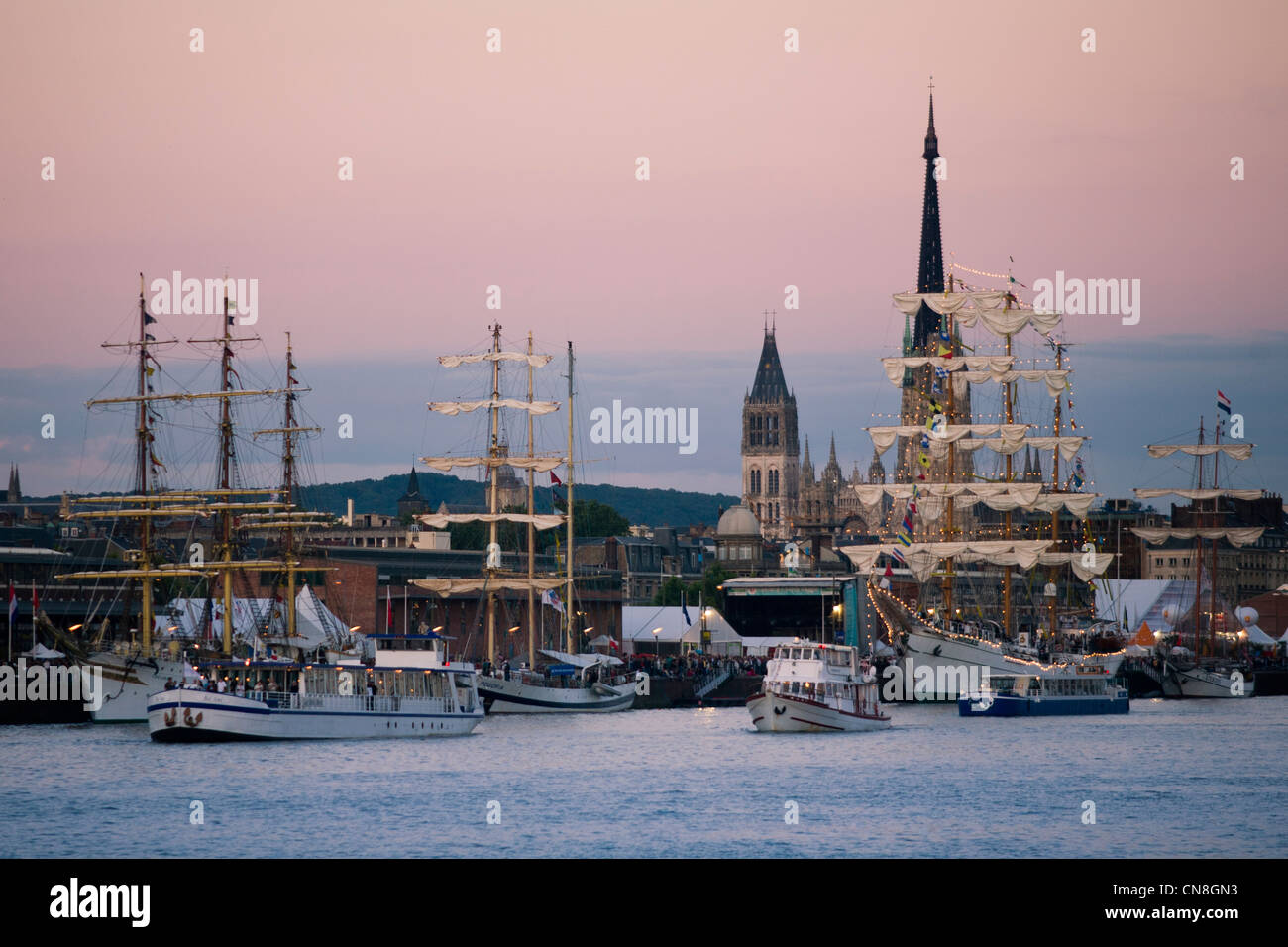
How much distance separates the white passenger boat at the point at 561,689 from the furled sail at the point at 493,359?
1574 cm

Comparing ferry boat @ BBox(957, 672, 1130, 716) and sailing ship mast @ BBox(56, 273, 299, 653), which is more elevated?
sailing ship mast @ BBox(56, 273, 299, 653)

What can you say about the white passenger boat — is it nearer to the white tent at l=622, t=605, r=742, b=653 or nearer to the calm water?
the calm water

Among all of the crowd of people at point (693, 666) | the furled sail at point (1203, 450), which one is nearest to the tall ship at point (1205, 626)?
the furled sail at point (1203, 450)

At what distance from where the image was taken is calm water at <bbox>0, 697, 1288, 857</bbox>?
3800cm

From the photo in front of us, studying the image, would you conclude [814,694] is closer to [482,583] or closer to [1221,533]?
[482,583]

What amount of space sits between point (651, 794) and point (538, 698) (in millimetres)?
38544

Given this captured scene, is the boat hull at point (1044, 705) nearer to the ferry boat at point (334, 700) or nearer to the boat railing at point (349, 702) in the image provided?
the ferry boat at point (334, 700)

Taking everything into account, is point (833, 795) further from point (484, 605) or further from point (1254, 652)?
point (1254, 652)

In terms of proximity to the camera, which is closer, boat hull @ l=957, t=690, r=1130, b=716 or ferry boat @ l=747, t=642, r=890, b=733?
ferry boat @ l=747, t=642, r=890, b=733

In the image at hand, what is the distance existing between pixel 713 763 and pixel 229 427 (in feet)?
128

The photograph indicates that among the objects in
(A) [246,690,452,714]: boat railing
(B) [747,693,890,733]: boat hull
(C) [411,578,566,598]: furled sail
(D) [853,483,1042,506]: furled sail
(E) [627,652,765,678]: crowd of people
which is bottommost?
(E) [627,652,765,678]: crowd of people

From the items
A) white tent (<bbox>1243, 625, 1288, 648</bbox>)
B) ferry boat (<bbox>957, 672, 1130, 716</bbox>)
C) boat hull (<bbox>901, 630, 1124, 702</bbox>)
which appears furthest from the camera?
white tent (<bbox>1243, 625, 1288, 648</bbox>)

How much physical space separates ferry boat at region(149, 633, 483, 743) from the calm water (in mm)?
1460

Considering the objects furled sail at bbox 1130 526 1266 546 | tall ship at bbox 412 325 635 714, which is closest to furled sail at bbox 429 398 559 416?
tall ship at bbox 412 325 635 714
